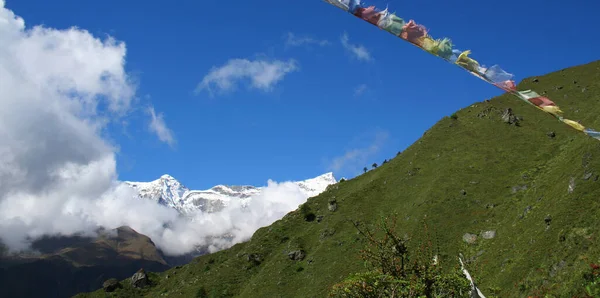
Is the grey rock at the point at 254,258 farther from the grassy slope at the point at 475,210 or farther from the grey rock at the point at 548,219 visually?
the grey rock at the point at 548,219

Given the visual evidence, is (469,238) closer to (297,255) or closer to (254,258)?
(297,255)

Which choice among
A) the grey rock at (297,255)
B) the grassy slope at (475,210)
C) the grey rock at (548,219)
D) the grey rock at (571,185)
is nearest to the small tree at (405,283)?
the grassy slope at (475,210)

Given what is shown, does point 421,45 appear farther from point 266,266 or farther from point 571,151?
point 266,266

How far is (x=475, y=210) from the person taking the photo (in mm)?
76750

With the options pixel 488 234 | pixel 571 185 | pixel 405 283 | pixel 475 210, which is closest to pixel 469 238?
pixel 488 234

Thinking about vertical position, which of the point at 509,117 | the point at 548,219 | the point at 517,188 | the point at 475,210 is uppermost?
the point at 509,117

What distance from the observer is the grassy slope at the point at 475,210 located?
49719 millimetres

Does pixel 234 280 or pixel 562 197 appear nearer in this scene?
pixel 562 197

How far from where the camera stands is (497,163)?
89562 mm

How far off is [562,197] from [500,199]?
18.5 m

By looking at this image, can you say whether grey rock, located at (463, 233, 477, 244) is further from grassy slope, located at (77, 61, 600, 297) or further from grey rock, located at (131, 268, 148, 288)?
grey rock, located at (131, 268, 148, 288)

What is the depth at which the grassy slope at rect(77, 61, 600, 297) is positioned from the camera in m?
49.7

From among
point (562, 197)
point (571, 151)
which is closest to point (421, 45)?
point (562, 197)

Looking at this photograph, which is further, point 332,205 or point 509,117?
point 509,117
